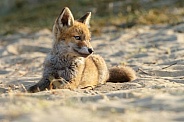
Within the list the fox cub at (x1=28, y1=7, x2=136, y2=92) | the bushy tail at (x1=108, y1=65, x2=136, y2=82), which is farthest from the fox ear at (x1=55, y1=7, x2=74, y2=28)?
the bushy tail at (x1=108, y1=65, x2=136, y2=82)

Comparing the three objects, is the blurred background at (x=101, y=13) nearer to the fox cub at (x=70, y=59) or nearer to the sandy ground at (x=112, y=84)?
the sandy ground at (x=112, y=84)

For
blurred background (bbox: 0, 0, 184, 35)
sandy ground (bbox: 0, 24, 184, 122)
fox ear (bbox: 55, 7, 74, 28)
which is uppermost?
blurred background (bbox: 0, 0, 184, 35)

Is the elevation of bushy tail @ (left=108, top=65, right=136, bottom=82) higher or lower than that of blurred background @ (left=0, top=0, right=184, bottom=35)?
lower

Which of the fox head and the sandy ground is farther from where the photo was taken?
the fox head

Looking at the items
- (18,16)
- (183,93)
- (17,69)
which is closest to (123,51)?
(17,69)

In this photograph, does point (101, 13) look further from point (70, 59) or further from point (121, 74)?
point (70, 59)

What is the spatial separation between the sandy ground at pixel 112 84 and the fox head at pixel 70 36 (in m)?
0.65

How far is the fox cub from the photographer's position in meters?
7.58

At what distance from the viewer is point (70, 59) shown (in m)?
7.89

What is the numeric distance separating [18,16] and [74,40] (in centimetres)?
1375

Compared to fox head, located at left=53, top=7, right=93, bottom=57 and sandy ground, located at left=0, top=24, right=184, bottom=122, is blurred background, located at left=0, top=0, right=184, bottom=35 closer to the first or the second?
sandy ground, located at left=0, top=24, right=184, bottom=122

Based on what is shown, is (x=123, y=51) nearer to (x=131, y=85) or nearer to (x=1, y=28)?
(x=131, y=85)

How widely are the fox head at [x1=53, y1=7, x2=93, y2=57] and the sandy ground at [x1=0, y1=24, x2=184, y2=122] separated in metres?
0.65

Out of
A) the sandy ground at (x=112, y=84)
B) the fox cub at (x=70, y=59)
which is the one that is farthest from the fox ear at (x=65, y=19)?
the sandy ground at (x=112, y=84)
